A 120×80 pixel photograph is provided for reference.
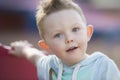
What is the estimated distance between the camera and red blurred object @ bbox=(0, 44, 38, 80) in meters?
1.48

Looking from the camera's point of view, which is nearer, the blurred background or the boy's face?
the boy's face

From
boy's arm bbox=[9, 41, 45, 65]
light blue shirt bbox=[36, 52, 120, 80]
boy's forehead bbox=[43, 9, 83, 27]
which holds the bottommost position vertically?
light blue shirt bbox=[36, 52, 120, 80]

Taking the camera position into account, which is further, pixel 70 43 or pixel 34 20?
pixel 34 20

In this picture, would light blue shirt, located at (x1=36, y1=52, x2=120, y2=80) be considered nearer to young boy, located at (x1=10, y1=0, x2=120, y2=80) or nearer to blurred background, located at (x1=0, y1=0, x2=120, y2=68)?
young boy, located at (x1=10, y1=0, x2=120, y2=80)

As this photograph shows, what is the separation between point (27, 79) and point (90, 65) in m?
0.43

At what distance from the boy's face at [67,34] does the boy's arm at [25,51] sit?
0.87 ft

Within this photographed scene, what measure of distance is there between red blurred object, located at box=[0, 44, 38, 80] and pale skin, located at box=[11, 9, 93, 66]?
37 centimetres

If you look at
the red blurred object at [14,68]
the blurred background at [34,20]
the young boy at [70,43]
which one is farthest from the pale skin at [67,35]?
the blurred background at [34,20]

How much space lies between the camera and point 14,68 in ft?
4.96

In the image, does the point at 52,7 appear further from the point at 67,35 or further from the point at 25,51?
the point at 25,51

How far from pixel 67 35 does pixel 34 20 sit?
8.54 feet

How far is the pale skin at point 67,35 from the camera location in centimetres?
108

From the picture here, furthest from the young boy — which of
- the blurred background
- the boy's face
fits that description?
the blurred background

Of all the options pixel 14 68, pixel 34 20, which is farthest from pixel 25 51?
pixel 34 20
